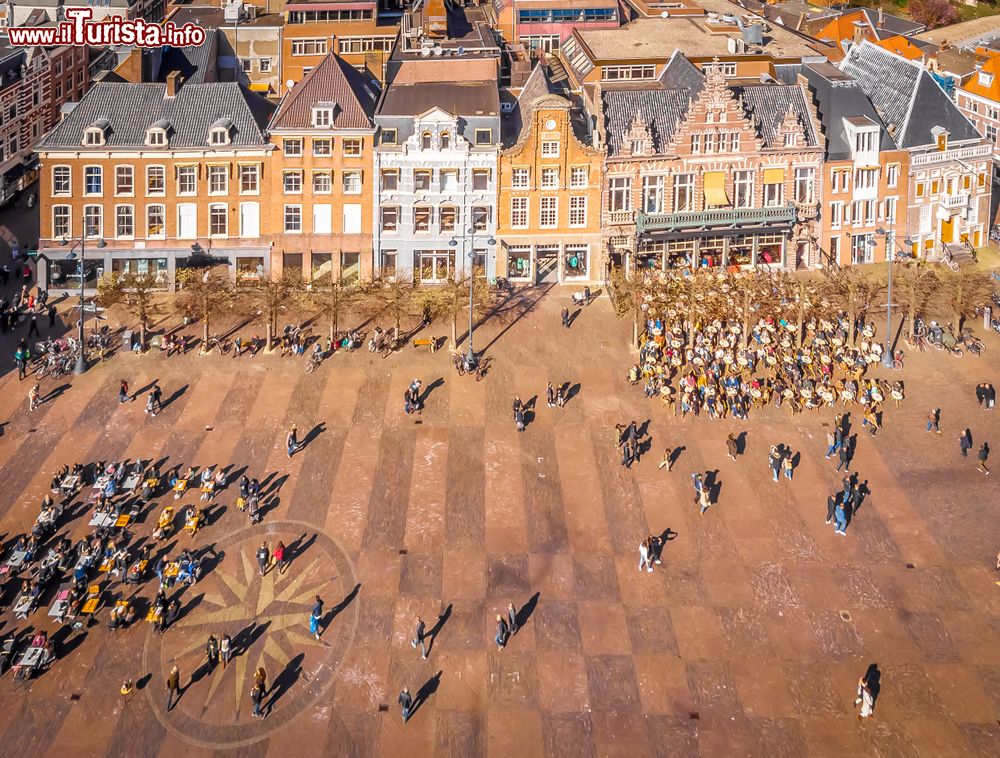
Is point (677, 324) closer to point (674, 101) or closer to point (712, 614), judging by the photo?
point (674, 101)

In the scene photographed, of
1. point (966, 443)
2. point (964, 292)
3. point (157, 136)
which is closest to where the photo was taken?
point (966, 443)

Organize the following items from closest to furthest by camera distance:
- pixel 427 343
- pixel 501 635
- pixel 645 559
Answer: pixel 501 635 < pixel 645 559 < pixel 427 343

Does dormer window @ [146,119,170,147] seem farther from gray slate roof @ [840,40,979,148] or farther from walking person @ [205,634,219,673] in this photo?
gray slate roof @ [840,40,979,148]

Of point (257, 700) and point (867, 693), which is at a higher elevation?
point (867, 693)

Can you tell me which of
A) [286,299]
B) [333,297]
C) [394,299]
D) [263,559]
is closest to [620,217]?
[394,299]

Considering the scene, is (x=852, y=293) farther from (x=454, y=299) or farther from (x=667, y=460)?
(x=454, y=299)

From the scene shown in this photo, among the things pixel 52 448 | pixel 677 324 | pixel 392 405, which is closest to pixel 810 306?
pixel 677 324
